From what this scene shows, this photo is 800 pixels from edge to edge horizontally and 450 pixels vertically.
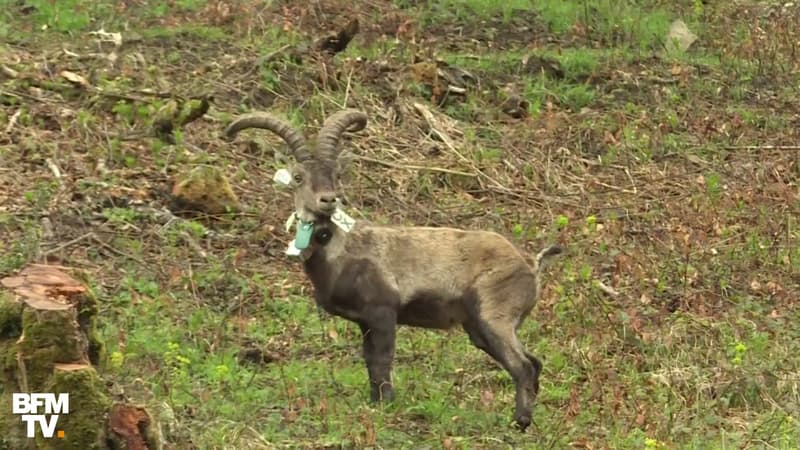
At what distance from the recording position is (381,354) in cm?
988

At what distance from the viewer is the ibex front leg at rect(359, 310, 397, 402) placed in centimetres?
985

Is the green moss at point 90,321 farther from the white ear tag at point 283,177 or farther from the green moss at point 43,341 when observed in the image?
the white ear tag at point 283,177

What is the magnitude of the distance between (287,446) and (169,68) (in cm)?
857

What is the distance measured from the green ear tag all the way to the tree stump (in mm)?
2639

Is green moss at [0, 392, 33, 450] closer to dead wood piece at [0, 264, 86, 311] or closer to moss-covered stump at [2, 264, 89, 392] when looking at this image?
moss-covered stump at [2, 264, 89, 392]

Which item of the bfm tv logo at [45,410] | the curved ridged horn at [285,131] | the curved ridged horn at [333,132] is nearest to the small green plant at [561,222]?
the curved ridged horn at [333,132]

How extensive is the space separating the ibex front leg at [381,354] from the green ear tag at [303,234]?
0.69 m

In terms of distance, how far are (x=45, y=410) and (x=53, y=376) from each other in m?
0.21

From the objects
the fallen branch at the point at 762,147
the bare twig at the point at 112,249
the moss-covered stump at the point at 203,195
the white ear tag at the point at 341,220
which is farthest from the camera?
the fallen branch at the point at 762,147

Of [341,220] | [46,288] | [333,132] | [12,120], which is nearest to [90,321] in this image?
[46,288]

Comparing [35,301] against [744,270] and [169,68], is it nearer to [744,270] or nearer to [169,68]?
[744,270]

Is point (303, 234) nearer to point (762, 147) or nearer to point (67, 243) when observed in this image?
point (67, 243)

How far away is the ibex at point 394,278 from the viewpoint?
988cm

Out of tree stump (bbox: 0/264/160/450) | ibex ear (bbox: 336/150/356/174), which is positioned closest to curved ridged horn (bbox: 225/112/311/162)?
ibex ear (bbox: 336/150/356/174)
